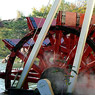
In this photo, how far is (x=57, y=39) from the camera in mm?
6246

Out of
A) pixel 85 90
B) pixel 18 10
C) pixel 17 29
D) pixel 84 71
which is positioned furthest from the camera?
pixel 18 10

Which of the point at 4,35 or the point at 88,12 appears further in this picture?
the point at 4,35

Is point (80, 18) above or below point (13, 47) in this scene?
above

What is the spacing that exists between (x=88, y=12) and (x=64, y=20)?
1.56 metres

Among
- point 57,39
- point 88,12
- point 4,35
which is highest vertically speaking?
point 88,12

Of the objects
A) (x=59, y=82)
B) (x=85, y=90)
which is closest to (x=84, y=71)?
(x=85, y=90)

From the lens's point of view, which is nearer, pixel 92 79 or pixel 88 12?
pixel 88 12

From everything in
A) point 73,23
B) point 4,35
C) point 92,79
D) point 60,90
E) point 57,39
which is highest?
point 73,23

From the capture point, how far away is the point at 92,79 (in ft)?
19.9

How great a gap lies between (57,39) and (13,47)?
118 cm

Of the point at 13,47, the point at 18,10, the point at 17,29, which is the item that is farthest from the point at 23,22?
the point at 13,47

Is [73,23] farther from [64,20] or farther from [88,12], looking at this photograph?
[88,12]

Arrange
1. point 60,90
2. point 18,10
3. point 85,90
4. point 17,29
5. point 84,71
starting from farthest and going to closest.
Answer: point 18,10, point 17,29, point 84,71, point 85,90, point 60,90

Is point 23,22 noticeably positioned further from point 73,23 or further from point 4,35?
point 73,23
